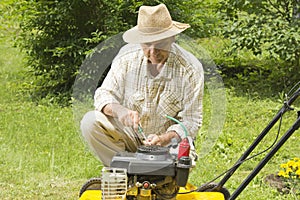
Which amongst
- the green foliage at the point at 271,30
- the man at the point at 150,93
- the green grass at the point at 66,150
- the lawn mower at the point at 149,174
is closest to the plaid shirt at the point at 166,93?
the man at the point at 150,93

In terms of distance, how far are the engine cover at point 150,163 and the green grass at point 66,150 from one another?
0.40 m

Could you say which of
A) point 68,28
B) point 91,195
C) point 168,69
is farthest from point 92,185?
point 68,28

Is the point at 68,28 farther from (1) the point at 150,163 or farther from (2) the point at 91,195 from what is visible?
(1) the point at 150,163

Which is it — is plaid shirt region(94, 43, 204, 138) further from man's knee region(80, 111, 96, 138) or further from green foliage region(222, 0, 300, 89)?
green foliage region(222, 0, 300, 89)

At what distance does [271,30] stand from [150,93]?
3.63m

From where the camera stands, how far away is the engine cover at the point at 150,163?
114 inches

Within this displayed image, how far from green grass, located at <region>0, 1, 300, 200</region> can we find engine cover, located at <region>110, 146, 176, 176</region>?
396mm

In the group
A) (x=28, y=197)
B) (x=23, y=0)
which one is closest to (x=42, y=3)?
(x=23, y=0)

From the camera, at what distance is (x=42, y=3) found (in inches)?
259

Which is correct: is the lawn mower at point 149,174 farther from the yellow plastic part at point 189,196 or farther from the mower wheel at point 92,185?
the mower wheel at point 92,185

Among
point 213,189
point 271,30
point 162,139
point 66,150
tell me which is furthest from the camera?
point 271,30

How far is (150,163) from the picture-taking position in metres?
2.88

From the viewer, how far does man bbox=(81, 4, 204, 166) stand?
10.4 ft

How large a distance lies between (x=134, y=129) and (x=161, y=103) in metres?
0.19
